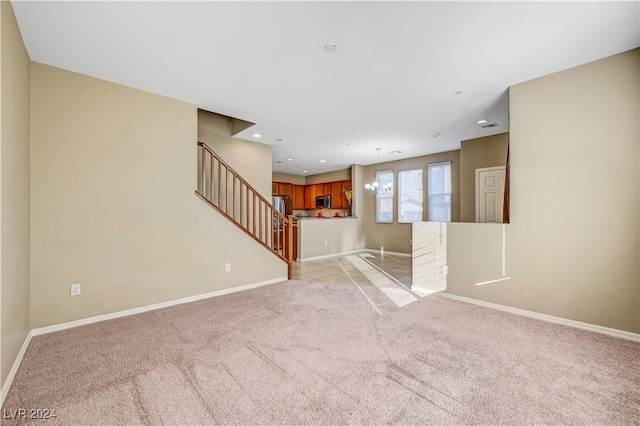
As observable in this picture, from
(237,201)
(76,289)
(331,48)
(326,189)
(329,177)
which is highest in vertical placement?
(331,48)

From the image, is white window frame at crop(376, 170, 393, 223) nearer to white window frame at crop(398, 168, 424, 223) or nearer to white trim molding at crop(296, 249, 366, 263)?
white window frame at crop(398, 168, 424, 223)

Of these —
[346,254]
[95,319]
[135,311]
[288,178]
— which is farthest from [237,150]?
[288,178]

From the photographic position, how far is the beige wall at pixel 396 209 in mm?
6637

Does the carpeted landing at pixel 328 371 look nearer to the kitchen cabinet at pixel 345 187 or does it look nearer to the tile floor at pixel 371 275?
the tile floor at pixel 371 275

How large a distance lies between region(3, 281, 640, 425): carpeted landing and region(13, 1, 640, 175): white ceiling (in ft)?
9.05

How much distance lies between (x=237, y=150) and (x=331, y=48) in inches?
137

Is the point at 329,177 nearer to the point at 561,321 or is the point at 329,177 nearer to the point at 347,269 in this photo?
the point at 347,269

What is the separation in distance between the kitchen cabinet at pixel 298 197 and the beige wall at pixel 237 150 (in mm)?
3987

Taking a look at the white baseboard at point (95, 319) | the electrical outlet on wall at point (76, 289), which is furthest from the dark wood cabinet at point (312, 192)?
the electrical outlet on wall at point (76, 289)

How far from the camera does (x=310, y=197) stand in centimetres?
1033

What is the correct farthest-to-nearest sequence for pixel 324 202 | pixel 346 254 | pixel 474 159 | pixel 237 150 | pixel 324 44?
pixel 324 202 < pixel 346 254 < pixel 474 159 < pixel 237 150 < pixel 324 44

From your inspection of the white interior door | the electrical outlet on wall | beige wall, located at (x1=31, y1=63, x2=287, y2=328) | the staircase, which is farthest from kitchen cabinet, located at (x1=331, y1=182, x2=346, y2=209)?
the electrical outlet on wall

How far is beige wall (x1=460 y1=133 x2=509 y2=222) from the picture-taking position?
5.33m

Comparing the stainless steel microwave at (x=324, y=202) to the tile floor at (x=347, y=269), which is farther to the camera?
the stainless steel microwave at (x=324, y=202)
